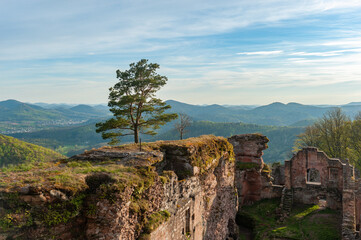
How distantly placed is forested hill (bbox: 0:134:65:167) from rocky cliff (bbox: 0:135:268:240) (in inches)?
2416

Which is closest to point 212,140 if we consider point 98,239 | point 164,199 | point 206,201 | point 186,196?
point 206,201

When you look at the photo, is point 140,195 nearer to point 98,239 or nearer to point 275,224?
point 98,239

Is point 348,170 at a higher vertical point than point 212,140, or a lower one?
lower

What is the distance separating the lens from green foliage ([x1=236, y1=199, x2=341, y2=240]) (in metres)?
20.4

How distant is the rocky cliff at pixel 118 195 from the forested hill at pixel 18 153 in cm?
6136

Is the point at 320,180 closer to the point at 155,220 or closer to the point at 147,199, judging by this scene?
the point at 155,220

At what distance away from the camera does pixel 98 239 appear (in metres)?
7.50

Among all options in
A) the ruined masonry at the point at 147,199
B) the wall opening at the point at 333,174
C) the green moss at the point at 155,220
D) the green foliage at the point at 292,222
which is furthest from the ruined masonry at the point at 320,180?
the green moss at the point at 155,220

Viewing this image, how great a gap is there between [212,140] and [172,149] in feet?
13.4

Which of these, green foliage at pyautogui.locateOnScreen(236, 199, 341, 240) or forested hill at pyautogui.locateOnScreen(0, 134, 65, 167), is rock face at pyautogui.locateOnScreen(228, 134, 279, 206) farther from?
forested hill at pyautogui.locateOnScreen(0, 134, 65, 167)

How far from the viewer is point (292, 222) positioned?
910 inches

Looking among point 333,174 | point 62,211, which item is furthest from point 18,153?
point 62,211

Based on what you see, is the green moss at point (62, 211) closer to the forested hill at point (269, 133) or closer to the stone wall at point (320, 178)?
the stone wall at point (320, 178)

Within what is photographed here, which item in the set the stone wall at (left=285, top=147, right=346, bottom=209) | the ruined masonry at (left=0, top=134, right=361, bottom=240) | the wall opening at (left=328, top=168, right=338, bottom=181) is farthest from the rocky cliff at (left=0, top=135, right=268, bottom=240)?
the wall opening at (left=328, top=168, right=338, bottom=181)
